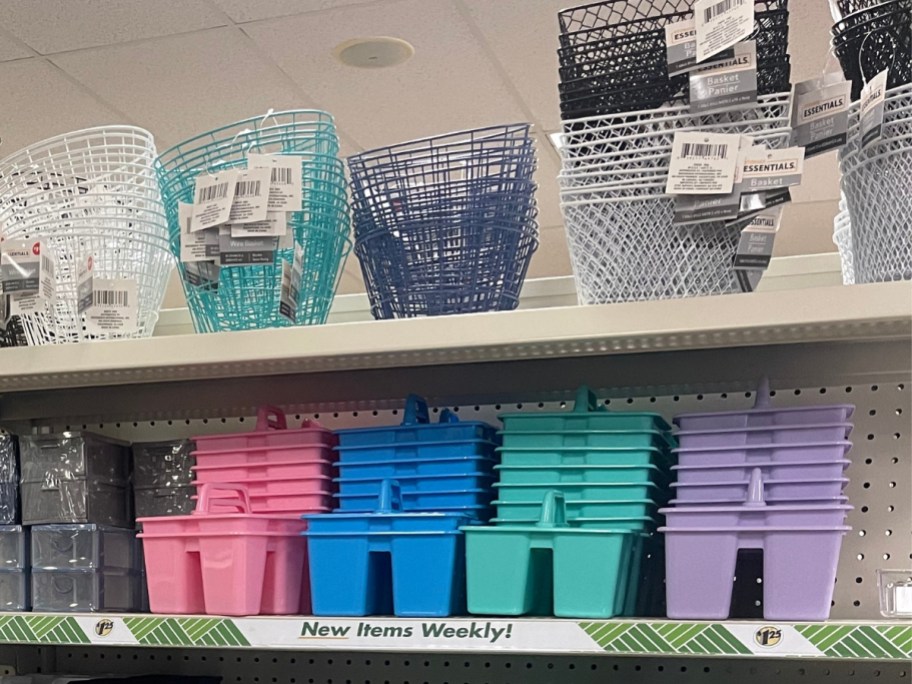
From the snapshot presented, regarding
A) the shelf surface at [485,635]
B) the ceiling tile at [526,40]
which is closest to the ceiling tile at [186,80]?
the ceiling tile at [526,40]

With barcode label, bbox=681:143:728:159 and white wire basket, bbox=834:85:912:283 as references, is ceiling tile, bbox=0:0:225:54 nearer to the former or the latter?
barcode label, bbox=681:143:728:159

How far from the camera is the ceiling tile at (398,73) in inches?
132

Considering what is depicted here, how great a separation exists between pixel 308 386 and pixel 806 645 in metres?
0.99

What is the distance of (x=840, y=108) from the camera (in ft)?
4.50

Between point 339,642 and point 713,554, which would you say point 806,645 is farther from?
point 339,642

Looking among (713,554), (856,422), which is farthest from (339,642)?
(856,422)

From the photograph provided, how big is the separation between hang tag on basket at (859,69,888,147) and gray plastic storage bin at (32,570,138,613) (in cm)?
137

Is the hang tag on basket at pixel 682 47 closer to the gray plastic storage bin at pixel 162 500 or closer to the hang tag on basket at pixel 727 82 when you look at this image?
the hang tag on basket at pixel 727 82

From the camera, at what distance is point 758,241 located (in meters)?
1.36

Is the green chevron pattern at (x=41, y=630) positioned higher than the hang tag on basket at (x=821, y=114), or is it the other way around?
the hang tag on basket at (x=821, y=114)

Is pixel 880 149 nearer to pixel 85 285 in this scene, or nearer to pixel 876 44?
pixel 876 44

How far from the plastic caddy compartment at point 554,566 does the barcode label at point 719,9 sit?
2.25 ft

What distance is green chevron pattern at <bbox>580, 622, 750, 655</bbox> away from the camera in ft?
4.20

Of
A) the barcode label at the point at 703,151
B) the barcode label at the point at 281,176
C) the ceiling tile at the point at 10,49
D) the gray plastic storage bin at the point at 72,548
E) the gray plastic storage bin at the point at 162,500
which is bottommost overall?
the gray plastic storage bin at the point at 72,548
